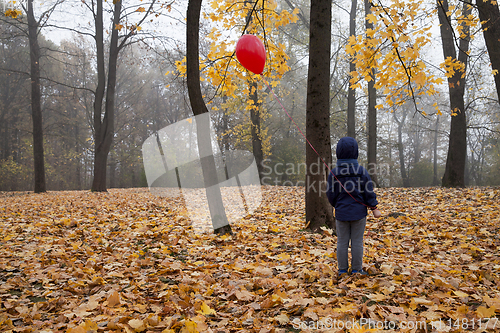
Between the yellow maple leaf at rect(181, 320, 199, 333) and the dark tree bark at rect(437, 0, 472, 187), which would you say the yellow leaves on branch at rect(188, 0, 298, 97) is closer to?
the yellow maple leaf at rect(181, 320, 199, 333)

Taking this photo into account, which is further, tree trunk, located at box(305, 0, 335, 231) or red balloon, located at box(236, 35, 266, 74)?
tree trunk, located at box(305, 0, 335, 231)

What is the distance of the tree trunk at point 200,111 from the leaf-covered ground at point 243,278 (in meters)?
0.46

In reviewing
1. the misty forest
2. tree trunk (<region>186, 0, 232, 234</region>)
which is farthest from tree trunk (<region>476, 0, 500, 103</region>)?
tree trunk (<region>186, 0, 232, 234</region>)

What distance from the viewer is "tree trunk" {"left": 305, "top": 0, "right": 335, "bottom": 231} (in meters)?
4.79

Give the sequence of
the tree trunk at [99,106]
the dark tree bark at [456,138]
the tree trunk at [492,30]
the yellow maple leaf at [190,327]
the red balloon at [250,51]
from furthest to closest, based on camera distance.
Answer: the tree trunk at [99,106], the dark tree bark at [456,138], the tree trunk at [492,30], the red balloon at [250,51], the yellow maple leaf at [190,327]

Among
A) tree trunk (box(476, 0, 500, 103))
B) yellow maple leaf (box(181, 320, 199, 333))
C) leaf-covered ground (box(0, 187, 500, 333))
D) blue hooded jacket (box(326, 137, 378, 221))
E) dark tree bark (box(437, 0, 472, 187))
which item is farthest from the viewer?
dark tree bark (box(437, 0, 472, 187))

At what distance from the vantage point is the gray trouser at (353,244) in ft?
10.5

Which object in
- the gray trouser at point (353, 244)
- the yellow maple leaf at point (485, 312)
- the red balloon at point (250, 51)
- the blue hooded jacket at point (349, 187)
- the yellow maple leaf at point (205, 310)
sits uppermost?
the red balloon at point (250, 51)

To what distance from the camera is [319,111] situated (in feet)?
15.6

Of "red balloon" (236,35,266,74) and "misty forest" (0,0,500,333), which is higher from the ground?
"red balloon" (236,35,266,74)

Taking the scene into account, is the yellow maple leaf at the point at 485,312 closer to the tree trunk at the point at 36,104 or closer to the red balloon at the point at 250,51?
the red balloon at the point at 250,51

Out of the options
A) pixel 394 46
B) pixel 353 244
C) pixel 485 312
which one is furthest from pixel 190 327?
pixel 394 46

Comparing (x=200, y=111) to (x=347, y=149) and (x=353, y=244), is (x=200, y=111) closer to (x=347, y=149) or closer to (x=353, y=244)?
(x=347, y=149)

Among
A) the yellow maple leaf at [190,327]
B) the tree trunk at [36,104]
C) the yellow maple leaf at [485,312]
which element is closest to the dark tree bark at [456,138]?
the yellow maple leaf at [485,312]
